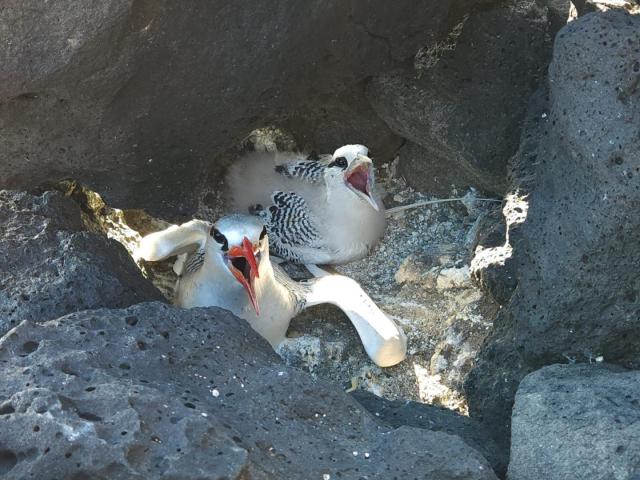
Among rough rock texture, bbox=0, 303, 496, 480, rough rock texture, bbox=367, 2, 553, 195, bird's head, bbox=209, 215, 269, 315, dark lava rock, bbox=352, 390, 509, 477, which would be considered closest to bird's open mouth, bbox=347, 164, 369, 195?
rough rock texture, bbox=367, 2, 553, 195

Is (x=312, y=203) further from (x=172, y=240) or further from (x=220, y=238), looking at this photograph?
(x=220, y=238)

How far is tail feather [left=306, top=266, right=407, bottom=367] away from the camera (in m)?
4.34

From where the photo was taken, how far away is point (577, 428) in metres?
2.91

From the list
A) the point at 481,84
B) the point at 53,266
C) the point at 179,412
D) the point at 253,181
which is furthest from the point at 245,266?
the point at 179,412

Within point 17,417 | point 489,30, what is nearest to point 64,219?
point 17,417

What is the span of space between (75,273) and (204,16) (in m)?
1.11

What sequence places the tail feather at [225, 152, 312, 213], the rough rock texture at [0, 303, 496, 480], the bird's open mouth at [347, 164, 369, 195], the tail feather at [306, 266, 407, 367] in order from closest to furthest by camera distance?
1. the rough rock texture at [0, 303, 496, 480]
2. the tail feather at [306, 266, 407, 367]
3. the bird's open mouth at [347, 164, 369, 195]
4. the tail feather at [225, 152, 312, 213]

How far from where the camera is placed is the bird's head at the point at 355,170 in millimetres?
4992

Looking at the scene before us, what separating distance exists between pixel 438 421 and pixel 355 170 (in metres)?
1.93

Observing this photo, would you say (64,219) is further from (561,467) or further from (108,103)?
(561,467)

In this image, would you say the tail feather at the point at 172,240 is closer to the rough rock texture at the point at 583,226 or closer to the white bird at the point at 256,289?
the white bird at the point at 256,289

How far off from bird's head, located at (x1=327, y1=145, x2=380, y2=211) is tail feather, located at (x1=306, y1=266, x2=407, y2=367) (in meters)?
0.48

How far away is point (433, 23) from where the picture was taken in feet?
14.4

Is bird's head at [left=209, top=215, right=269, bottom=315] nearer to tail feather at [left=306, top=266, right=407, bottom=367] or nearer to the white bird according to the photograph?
the white bird
